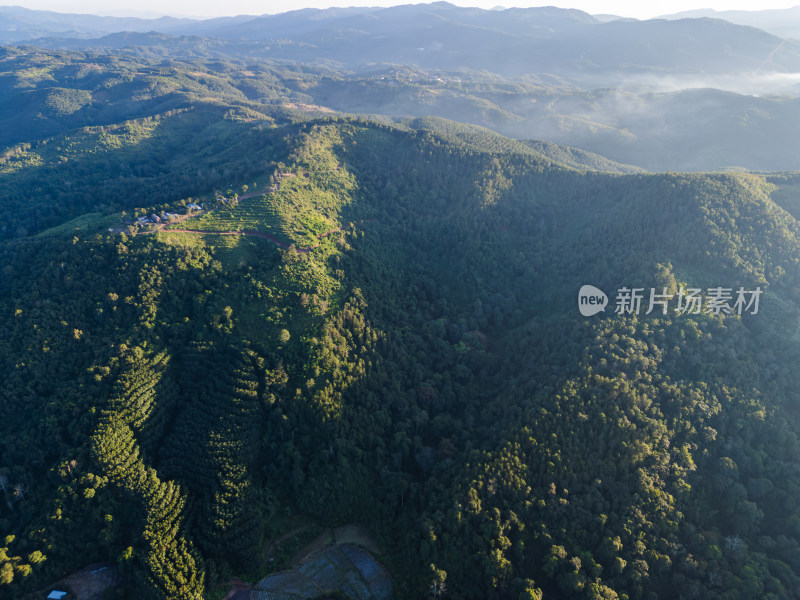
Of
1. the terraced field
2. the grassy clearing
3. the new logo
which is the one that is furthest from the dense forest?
the new logo

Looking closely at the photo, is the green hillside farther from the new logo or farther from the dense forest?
the new logo

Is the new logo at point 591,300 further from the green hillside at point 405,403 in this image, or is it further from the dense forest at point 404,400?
the green hillside at point 405,403

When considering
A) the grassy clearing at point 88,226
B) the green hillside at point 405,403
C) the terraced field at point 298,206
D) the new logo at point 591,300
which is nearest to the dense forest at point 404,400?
the green hillside at point 405,403

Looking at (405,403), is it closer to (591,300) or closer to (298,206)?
(591,300)

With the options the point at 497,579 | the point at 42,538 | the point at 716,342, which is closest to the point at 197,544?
the point at 42,538

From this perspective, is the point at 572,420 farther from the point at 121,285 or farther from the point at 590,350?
the point at 121,285

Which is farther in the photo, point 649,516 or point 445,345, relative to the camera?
point 445,345

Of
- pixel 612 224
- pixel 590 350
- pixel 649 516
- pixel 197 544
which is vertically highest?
pixel 612 224
